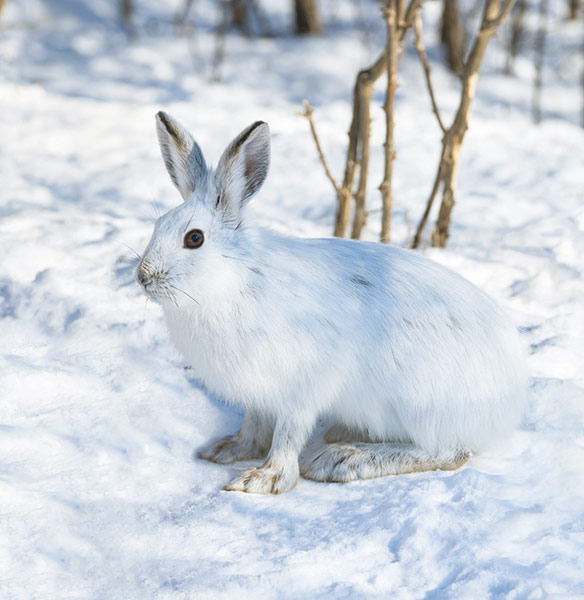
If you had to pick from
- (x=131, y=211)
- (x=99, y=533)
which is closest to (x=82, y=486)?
(x=99, y=533)

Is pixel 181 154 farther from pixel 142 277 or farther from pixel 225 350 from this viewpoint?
pixel 225 350

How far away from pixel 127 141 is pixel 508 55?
4977 mm

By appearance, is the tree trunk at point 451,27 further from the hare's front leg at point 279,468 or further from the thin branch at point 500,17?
the hare's front leg at point 279,468

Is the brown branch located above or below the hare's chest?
above

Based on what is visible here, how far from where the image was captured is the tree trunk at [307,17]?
31.6ft

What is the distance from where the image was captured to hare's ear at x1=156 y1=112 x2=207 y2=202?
2.96m

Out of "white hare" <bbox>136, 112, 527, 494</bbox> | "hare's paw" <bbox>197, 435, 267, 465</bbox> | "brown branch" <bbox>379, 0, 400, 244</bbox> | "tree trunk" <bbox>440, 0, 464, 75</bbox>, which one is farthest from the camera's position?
"tree trunk" <bbox>440, 0, 464, 75</bbox>

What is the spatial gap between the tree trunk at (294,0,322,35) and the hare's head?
7.14 metres

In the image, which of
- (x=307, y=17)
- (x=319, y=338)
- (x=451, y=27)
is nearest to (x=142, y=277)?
(x=319, y=338)

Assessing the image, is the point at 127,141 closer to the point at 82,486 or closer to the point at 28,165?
the point at 28,165

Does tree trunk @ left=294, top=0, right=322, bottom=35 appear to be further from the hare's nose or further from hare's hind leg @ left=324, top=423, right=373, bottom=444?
the hare's nose

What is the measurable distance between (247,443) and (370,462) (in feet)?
1.58

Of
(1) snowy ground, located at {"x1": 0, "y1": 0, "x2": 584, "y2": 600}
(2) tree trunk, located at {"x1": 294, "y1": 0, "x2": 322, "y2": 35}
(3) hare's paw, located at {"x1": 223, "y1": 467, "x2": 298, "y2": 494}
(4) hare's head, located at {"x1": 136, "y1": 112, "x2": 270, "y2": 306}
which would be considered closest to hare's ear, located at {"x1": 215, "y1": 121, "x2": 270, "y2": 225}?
(4) hare's head, located at {"x1": 136, "y1": 112, "x2": 270, "y2": 306}

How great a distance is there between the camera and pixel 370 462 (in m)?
2.97
